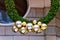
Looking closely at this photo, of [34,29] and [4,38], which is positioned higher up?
[34,29]

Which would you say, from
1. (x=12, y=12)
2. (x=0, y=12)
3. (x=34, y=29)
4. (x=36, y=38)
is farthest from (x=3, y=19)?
(x=34, y=29)

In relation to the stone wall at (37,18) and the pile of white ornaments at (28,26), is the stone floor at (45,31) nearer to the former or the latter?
the stone wall at (37,18)

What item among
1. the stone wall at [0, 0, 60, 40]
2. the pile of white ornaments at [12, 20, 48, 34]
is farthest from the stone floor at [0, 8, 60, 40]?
the pile of white ornaments at [12, 20, 48, 34]

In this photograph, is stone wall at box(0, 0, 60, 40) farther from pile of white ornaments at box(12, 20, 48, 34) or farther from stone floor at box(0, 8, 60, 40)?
pile of white ornaments at box(12, 20, 48, 34)

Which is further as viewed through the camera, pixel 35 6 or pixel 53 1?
pixel 35 6

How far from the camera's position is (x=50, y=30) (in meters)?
4.92

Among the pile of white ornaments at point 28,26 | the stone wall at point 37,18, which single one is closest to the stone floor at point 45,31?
the stone wall at point 37,18

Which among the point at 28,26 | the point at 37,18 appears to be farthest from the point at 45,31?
the point at 28,26

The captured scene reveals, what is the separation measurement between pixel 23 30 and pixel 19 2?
1630mm

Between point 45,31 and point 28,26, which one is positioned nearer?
point 28,26

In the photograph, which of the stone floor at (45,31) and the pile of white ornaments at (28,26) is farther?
the stone floor at (45,31)

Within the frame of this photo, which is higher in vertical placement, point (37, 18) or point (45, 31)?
point (37, 18)

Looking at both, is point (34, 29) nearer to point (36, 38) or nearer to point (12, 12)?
point (12, 12)

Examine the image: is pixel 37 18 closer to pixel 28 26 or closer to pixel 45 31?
pixel 45 31
